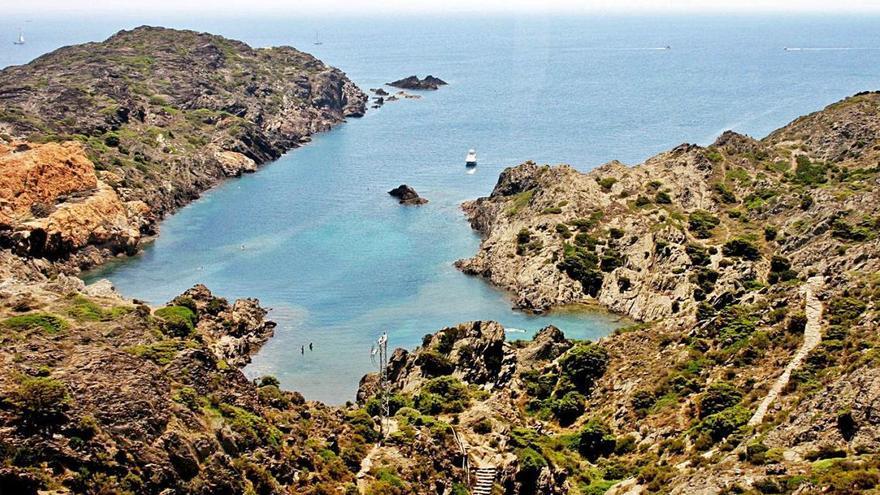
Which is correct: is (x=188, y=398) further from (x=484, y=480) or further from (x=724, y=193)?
(x=724, y=193)

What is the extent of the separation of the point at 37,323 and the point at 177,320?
95.8ft

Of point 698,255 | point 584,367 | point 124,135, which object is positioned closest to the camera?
point 584,367

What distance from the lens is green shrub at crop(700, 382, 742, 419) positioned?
56.5 meters

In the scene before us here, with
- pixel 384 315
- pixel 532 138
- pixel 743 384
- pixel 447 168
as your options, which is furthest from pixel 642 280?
pixel 532 138

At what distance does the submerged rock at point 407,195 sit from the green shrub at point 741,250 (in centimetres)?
5404

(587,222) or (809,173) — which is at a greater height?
(809,173)

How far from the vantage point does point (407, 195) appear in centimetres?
13962

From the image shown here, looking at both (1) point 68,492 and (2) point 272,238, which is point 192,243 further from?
(1) point 68,492

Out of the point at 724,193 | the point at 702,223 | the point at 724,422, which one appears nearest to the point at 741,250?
the point at 702,223

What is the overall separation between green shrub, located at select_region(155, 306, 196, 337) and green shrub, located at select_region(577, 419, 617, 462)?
30454 mm

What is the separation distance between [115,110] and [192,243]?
171 feet

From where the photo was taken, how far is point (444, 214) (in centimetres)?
13350

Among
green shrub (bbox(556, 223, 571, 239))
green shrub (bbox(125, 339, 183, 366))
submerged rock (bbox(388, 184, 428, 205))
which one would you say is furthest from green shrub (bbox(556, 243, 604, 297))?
green shrub (bbox(125, 339, 183, 366))

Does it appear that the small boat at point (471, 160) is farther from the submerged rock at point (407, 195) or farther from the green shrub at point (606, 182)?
the green shrub at point (606, 182)
